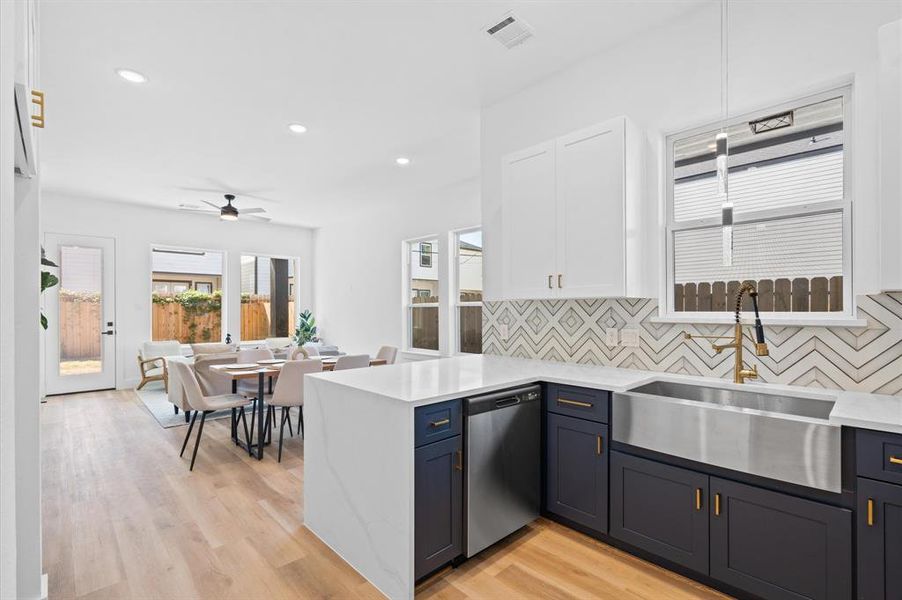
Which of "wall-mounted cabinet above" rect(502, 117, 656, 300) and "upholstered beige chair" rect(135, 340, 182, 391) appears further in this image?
"upholstered beige chair" rect(135, 340, 182, 391)

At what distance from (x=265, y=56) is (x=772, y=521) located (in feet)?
11.9

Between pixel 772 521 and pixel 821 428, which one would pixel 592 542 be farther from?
pixel 821 428

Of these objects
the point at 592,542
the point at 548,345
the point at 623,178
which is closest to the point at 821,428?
the point at 592,542

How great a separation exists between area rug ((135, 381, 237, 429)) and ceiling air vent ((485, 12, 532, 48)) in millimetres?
4751

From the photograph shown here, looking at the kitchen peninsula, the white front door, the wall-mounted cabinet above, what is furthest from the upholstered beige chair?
the wall-mounted cabinet above

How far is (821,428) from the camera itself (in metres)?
1.61

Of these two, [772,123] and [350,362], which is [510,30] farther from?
[350,362]

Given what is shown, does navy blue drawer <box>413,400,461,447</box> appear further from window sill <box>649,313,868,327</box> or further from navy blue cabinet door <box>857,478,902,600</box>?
navy blue cabinet door <box>857,478,902,600</box>

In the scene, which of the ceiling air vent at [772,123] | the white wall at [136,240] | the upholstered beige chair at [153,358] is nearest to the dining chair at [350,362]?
the ceiling air vent at [772,123]

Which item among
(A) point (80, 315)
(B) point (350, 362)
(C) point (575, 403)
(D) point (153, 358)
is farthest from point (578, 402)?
(A) point (80, 315)

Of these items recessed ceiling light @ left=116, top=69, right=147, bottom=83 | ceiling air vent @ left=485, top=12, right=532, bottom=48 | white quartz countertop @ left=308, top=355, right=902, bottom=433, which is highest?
ceiling air vent @ left=485, top=12, right=532, bottom=48

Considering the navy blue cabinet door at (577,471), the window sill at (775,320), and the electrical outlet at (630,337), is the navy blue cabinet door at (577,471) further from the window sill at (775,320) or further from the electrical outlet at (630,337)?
the window sill at (775,320)

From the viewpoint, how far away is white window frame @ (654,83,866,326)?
2033 millimetres

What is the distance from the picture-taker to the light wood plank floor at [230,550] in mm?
1962
